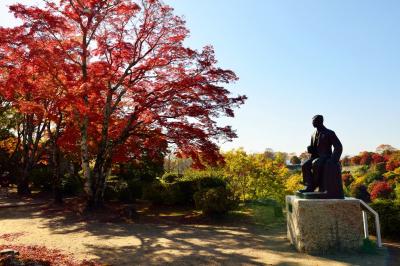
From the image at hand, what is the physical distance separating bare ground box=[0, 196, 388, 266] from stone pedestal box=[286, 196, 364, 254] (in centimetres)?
31

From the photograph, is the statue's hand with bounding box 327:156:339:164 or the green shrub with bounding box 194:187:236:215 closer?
the statue's hand with bounding box 327:156:339:164

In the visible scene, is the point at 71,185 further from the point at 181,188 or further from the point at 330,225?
the point at 330,225

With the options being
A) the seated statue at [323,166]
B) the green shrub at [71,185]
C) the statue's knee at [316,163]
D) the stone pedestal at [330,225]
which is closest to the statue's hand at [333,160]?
the seated statue at [323,166]

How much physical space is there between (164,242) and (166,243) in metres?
0.14

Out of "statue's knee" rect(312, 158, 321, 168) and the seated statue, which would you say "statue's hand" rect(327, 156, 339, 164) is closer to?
the seated statue

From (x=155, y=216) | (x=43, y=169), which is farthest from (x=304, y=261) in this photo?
(x=43, y=169)

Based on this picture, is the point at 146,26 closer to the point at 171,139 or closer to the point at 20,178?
the point at 171,139

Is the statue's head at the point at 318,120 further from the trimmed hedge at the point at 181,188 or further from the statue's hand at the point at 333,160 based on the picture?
the trimmed hedge at the point at 181,188

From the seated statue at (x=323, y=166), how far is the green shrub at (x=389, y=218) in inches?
77.3

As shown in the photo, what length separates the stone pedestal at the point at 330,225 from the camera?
786cm

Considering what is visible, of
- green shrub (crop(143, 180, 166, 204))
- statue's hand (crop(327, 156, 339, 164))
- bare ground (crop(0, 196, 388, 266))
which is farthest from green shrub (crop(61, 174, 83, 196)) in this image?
statue's hand (crop(327, 156, 339, 164))

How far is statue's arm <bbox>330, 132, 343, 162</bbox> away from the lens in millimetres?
8148

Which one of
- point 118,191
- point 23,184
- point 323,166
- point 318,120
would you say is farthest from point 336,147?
point 23,184

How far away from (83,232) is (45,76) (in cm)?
688
